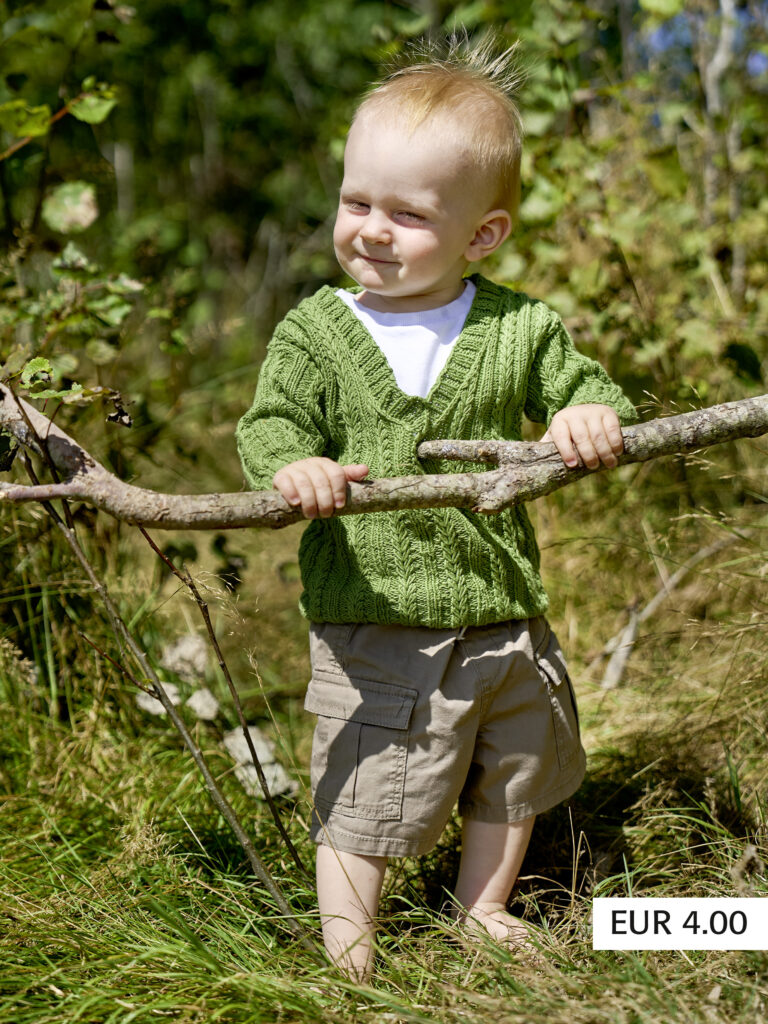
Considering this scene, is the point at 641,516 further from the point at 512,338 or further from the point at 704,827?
the point at 512,338

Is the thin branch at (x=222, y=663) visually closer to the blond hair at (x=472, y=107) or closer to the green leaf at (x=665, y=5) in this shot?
the blond hair at (x=472, y=107)

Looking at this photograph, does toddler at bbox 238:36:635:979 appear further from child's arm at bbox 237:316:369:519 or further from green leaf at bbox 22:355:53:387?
green leaf at bbox 22:355:53:387

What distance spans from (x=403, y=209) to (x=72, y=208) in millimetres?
1262

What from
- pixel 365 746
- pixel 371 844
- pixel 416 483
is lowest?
pixel 371 844

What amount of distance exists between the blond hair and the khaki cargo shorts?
2.45ft

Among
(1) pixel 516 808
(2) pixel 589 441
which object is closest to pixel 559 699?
(1) pixel 516 808

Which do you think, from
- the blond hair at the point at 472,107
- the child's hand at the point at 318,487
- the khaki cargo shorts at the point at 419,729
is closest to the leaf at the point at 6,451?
the child's hand at the point at 318,487

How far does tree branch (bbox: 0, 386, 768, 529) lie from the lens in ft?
4.09

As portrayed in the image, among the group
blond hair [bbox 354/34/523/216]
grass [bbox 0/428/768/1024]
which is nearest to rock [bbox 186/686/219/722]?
grass [bbox 0/428/768/1024]

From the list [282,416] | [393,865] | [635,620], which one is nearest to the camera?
[282,416]

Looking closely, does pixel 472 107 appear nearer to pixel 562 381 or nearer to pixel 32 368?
pixel 562 381

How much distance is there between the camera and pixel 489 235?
163cm

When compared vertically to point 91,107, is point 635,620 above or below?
below

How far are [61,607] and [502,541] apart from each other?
1241mm
